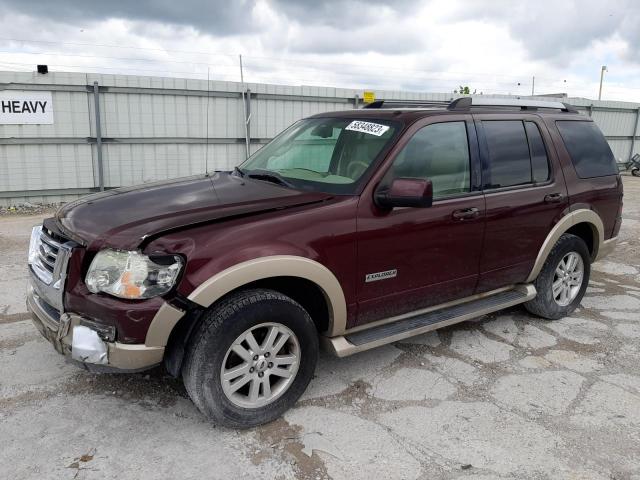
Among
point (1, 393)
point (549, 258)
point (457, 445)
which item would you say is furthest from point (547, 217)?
point (1, 393)

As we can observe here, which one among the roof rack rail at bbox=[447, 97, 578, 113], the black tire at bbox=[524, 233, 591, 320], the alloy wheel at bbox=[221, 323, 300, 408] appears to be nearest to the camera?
the alloy wheel at bbox=[221, 323, 300, 408]

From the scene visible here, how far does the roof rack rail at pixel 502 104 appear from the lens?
157 inches

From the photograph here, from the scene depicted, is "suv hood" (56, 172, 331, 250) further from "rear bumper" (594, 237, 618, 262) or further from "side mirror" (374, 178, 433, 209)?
"rear bumper" (594, 237, 618, 262)

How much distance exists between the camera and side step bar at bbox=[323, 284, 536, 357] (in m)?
3.34

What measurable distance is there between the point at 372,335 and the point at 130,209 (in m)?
1.70

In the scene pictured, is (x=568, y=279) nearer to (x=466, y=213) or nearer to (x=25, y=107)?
(x=466, y=213)

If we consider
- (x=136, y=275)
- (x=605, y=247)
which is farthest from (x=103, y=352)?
(x=605, y=247)

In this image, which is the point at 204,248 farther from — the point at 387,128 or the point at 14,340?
the point at 14,340

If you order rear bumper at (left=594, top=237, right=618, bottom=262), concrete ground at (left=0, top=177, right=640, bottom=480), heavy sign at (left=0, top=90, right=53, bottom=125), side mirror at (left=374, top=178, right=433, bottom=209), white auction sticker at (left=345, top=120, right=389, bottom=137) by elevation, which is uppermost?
heavy sign at (left=0, top=90, right=53, bottom=125)

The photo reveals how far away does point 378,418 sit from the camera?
3.17 metres

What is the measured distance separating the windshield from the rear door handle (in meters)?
1.55

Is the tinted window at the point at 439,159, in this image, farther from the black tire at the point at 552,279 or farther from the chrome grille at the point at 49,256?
the chrome grille at the point at 49,256

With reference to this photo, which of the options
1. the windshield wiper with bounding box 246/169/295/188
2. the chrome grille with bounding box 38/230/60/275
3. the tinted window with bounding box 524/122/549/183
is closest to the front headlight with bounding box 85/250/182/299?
the chrome grille with bounding box 38/230/60/275

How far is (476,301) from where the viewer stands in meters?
4.13
